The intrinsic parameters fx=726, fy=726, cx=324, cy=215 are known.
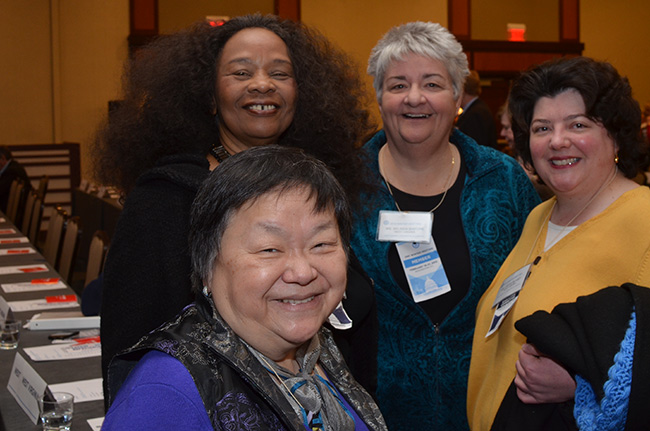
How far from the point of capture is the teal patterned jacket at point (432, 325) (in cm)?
239

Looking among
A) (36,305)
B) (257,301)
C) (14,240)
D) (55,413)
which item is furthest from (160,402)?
(14,240)

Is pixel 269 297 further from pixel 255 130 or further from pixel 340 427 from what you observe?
pixel 255 130

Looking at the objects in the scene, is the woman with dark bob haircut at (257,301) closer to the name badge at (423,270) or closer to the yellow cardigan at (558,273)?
the yellow cardigan at (558,273)

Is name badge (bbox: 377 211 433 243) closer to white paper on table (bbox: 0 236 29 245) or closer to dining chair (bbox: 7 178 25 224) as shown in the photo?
white paper on table (bbox: 0 236 29 245)

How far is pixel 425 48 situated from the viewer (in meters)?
2.38

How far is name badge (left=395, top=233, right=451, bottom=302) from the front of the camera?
237 centimetres

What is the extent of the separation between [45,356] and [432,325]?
1510mm

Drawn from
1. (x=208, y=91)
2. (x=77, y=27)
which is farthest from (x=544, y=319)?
(x=77, y=27)

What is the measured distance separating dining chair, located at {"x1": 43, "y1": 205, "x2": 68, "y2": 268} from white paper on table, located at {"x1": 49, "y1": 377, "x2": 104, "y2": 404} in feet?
11.4

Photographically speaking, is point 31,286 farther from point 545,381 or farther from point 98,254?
point 545,381

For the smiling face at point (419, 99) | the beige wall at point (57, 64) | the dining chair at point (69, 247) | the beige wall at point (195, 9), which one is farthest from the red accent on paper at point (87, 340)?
the beige wall at point (195, 9)

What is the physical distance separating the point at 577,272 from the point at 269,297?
94cm

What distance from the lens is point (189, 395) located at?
1099mm

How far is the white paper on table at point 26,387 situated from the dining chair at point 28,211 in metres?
5.25
